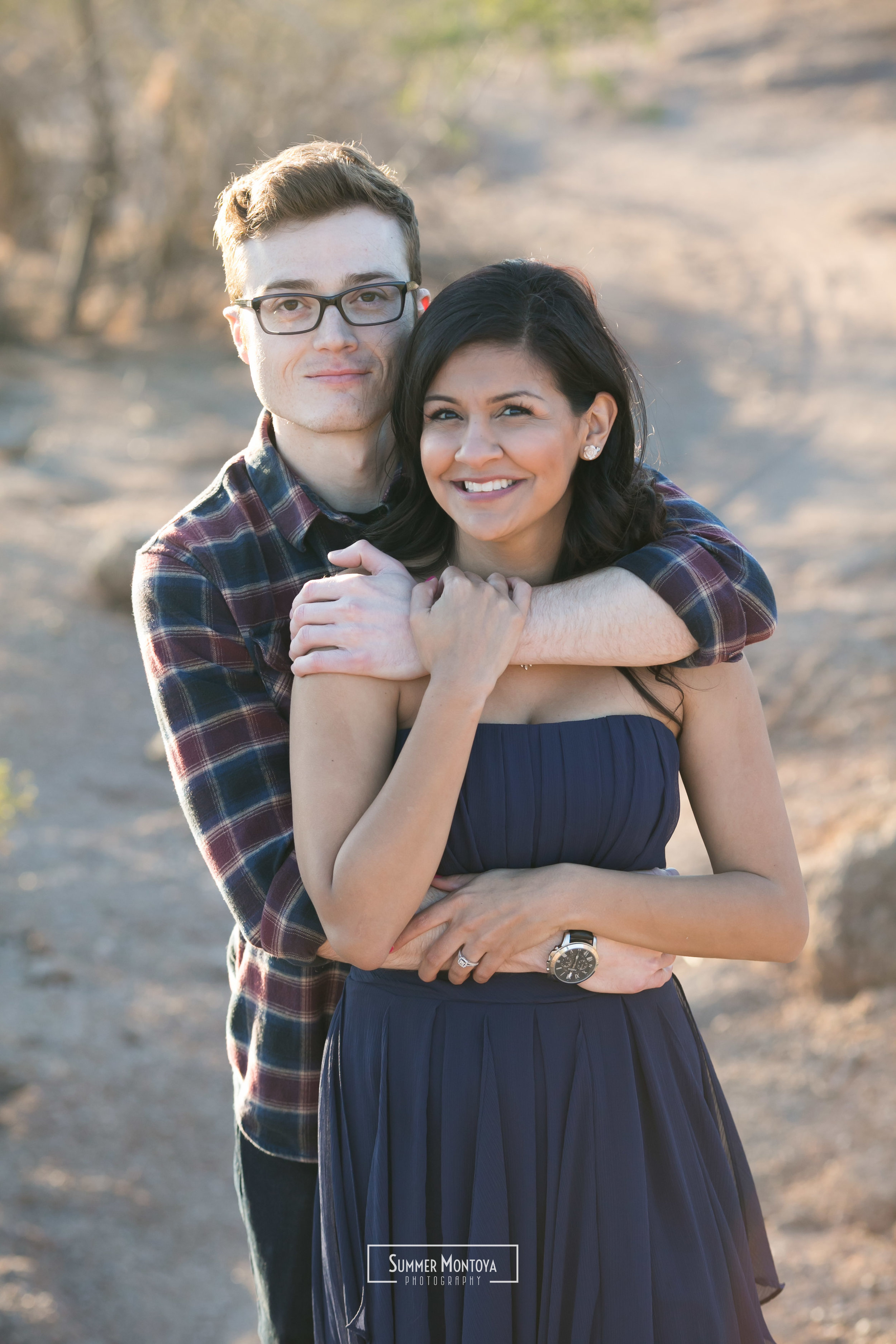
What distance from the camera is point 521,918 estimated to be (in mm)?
1798

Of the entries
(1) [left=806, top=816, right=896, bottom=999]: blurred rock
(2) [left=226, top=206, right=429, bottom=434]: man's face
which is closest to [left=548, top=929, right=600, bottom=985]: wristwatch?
(2) [left=226, top=206, right=429, bottom=434]: man's face

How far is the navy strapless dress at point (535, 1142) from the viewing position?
5.98 ft

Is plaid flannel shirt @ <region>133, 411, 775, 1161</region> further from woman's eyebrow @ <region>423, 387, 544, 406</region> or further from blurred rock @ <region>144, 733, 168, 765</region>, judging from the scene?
blurred rock @ <region>144, 733, 168, 765</region>

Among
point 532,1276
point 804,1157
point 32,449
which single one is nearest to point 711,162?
point 32,449

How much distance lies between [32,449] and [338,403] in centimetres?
1021

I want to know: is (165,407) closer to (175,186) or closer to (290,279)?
(175,186)

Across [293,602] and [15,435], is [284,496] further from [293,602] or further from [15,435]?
[15,435]

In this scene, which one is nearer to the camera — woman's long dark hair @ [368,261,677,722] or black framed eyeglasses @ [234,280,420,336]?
woman's long dark hair @ [368,261,677,722]

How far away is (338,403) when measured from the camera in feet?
6.86

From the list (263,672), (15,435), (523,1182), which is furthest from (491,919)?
(15,435)

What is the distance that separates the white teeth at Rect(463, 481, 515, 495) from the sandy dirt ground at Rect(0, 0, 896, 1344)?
23.9 inches

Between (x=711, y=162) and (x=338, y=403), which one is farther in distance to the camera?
(x=711, y=162)

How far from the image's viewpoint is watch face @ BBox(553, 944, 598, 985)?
184 cm

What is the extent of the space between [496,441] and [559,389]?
142 millimetres
